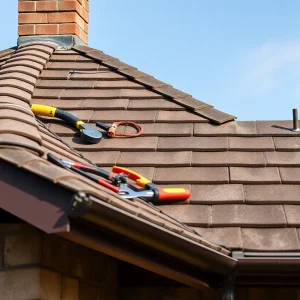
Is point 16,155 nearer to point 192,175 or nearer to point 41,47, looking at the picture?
point 192,175

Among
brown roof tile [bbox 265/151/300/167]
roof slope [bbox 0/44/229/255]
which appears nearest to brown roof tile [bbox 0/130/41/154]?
roof slope [bbox 0/44/229/255]

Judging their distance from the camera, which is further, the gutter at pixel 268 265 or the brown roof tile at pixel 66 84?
the brown roof tile at pixel 66 84

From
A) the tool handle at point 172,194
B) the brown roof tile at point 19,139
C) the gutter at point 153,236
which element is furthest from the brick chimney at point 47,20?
the gutter at point 153,236

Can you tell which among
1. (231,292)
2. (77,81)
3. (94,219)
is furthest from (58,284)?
(77,81)

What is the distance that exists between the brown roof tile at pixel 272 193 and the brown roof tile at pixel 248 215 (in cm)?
6

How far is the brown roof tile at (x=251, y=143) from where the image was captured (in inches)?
228

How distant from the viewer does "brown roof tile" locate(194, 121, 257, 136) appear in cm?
602

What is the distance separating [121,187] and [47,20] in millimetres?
3520

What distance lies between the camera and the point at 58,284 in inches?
157

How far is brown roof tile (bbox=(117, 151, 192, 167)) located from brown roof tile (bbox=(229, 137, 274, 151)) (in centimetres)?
38

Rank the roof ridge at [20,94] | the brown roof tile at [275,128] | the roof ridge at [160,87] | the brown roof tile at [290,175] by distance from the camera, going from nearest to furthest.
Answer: the roof ridge at [20,94] → the brown roof tile at [290,175] → the brown roof tile at [275,128] → the roof ridge at [160,87]

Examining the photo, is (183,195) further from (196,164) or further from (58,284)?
(58,284)

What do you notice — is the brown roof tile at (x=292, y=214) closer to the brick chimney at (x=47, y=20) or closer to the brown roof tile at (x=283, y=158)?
the brown roof tile at (x=283, y=158)

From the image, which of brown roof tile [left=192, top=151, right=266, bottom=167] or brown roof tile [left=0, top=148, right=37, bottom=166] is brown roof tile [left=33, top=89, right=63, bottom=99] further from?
brown roof tile [left=0, top=148, right=37, bottom=166]
